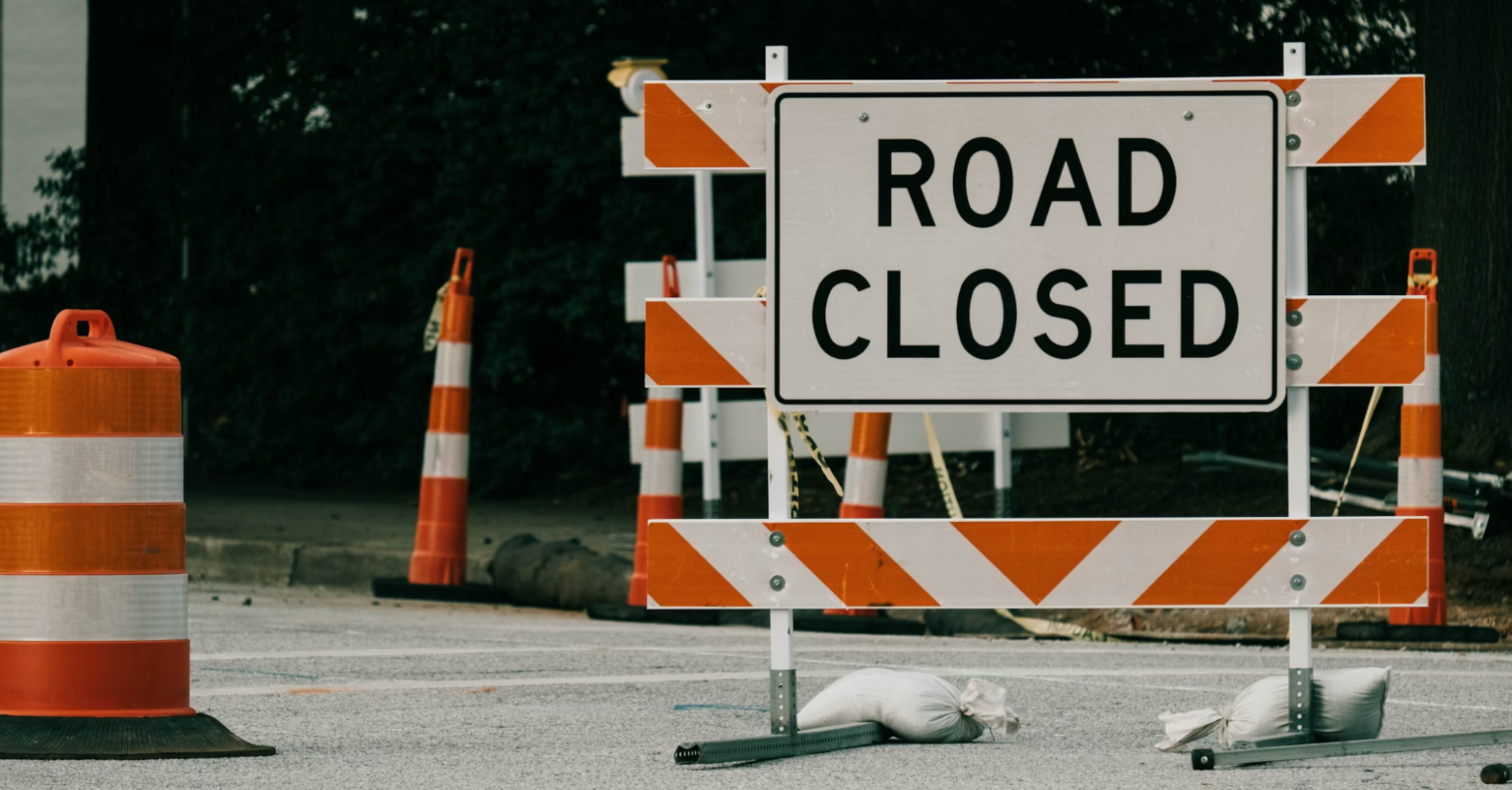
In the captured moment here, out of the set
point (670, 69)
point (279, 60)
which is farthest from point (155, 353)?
point (279, 60)

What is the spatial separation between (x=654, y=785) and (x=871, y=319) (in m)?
1.18

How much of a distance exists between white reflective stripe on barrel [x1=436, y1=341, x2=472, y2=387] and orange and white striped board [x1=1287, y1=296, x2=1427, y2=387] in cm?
633

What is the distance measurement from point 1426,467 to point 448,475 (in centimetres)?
470

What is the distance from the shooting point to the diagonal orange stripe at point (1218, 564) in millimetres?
4992

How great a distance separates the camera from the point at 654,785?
16.1 feet

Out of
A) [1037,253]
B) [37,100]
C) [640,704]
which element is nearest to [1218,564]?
[1037,253]

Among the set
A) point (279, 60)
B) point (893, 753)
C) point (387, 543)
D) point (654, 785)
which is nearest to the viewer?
point (654, 785)

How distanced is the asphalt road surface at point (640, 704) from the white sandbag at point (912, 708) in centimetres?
8

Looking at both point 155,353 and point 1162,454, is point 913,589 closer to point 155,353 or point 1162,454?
point 155,353

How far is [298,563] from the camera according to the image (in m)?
11.9

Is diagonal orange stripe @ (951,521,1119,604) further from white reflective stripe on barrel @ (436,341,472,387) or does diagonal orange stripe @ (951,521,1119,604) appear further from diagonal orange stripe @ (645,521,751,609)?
white reflective stripe on barrel @ (436,341,472,387)

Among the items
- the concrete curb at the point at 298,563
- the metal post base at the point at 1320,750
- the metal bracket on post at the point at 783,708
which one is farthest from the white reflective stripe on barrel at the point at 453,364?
the metal post base at the point at 1320,750

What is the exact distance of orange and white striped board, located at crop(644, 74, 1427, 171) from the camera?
5008mm

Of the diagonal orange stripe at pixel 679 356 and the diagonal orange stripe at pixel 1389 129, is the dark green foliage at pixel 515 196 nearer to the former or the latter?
the diagonal orange stripe at pixel 1389 129
